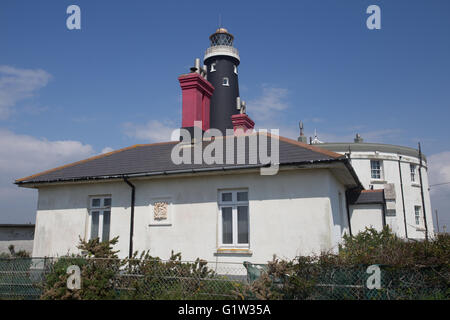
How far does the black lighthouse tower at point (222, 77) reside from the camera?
22.1 metres

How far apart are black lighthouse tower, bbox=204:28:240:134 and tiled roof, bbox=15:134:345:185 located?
892 cm

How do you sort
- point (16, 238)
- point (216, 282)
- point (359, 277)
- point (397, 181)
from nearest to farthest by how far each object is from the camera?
point (359, 277) → point (216, 282) → point (16, 238) → point (397, 181)

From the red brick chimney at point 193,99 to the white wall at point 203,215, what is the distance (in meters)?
3.33

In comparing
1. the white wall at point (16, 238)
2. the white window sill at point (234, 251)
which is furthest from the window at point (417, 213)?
the white wall at point (16, 238)

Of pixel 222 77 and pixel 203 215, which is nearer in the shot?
pixel 203 215

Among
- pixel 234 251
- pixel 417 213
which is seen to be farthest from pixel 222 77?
pixel 417 213

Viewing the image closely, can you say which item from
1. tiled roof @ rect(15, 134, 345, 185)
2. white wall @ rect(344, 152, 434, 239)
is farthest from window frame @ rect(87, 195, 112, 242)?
white wall @ rect(344, 152, 434, 239)

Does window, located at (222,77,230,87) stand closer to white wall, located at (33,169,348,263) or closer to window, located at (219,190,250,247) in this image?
white wall, located at (33,169,348,263)

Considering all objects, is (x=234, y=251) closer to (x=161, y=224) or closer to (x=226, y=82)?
(x=161, y=224)

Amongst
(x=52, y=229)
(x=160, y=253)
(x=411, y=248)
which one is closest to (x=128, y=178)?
(x=160, y=253)

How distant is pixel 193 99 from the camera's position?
530 inches

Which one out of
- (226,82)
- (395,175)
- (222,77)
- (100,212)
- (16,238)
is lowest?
(16,238)

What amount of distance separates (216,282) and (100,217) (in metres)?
6.57

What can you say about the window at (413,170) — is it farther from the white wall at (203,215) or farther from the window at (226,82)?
the white wall at (203,215)
